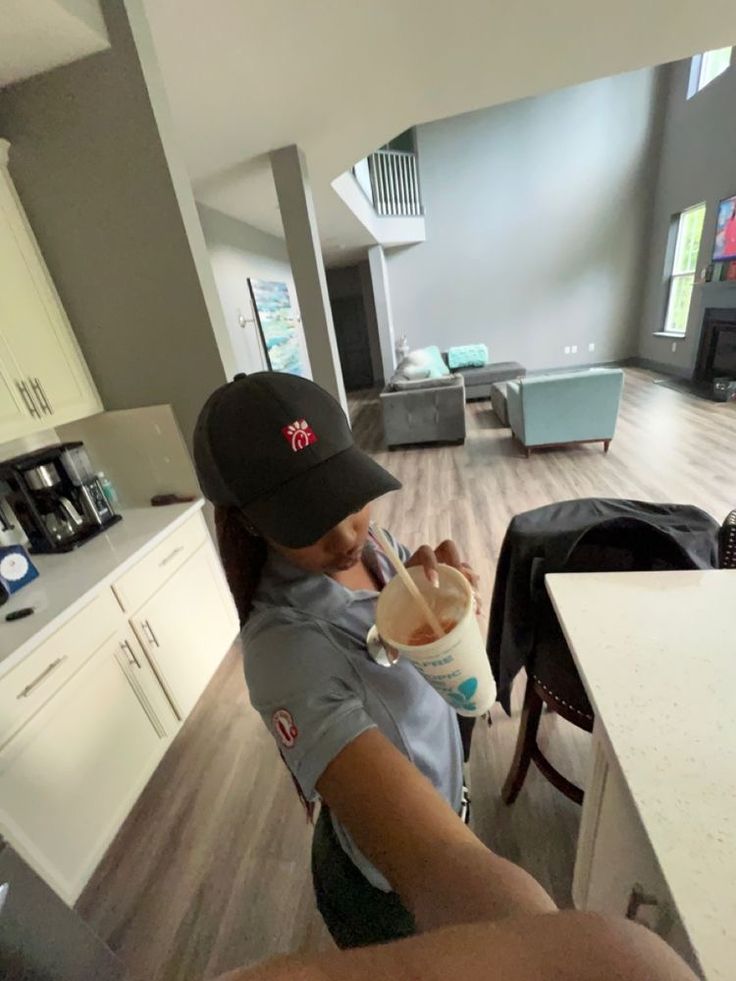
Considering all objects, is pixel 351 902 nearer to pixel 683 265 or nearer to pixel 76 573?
pixel 76 573

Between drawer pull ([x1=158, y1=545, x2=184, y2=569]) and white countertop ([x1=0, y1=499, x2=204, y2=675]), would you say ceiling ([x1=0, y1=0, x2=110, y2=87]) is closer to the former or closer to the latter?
white countertop ([x1=0, y1=499, x2=204, y2=675])

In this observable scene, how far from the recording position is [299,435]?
1.86 ft

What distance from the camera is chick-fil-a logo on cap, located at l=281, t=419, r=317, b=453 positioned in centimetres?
56

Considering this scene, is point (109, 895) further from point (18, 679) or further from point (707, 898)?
point (707, 898)

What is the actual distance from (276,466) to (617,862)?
3.15 ft

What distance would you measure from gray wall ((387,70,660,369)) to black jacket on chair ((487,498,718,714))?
760 centimetres

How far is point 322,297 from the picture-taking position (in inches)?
125

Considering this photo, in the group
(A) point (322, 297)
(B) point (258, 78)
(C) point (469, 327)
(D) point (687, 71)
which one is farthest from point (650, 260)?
(B) point (258, 78)

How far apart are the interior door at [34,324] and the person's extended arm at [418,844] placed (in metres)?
1.82

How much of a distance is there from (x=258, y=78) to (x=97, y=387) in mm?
1649

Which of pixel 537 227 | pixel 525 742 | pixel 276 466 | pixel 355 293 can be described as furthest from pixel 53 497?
pixel 355 293

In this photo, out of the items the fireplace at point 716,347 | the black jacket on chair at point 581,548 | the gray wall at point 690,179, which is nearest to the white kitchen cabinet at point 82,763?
the black jacket on chair at point 581,548

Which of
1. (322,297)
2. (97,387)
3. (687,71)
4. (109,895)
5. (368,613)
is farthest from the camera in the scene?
(687,71)

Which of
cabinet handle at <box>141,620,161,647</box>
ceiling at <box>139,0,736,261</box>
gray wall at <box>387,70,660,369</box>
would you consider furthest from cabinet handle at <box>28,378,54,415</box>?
gray wall at <box>387,70,660,369</box>
